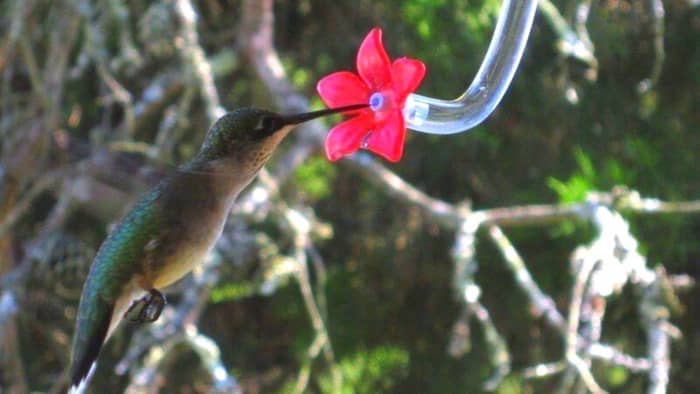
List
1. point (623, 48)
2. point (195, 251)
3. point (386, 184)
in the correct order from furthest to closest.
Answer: point (623, 48) → point (386, 184) → point (195, 251)

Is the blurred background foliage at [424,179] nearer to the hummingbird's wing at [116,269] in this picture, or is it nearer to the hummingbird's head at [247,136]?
the hummingbird's wing at [116,269]

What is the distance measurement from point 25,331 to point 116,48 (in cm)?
88

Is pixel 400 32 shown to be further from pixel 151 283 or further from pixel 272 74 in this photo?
pixel 151 283

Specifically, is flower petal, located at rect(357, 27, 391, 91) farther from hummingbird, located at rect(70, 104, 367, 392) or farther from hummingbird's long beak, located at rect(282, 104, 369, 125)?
hummingbird, located at rect(70, 104, 367, 392)

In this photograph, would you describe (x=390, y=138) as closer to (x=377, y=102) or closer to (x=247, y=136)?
(x=377, y=102)

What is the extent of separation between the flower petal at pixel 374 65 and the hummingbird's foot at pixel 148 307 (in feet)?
1.47

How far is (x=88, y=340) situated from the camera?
5.45ft

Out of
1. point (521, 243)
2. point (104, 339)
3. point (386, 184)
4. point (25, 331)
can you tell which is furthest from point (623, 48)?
point (104, 339)

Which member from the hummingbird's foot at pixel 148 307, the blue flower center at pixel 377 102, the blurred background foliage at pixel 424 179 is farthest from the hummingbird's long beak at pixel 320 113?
the blurred background foliage at pixel 424 179

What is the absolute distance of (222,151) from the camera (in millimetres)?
1641

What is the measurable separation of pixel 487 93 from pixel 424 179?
2245mm

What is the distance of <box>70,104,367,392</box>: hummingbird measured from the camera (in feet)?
5.23

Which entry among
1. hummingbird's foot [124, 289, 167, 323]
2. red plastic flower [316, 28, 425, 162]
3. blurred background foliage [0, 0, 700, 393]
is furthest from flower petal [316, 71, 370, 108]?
blurred background foliage [0, 0, 700, 393]

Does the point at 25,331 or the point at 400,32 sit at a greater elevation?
the point at 400,32
